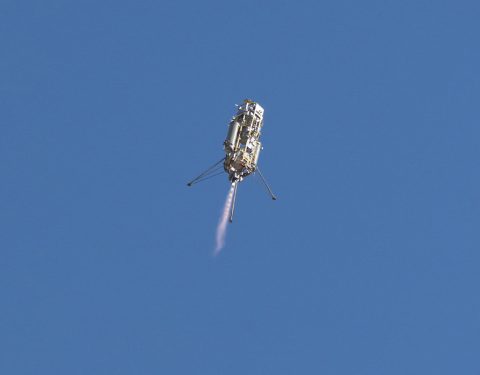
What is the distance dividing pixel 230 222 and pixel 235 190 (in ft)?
15.4

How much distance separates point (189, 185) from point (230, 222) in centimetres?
765

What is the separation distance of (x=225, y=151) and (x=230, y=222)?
9.89 metres

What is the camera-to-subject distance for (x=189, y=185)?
19875 cm

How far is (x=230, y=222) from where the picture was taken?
Answer: 7776 inches

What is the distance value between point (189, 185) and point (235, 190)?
6.35m

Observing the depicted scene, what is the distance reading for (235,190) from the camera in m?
199

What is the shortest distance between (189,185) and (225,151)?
268 inches
